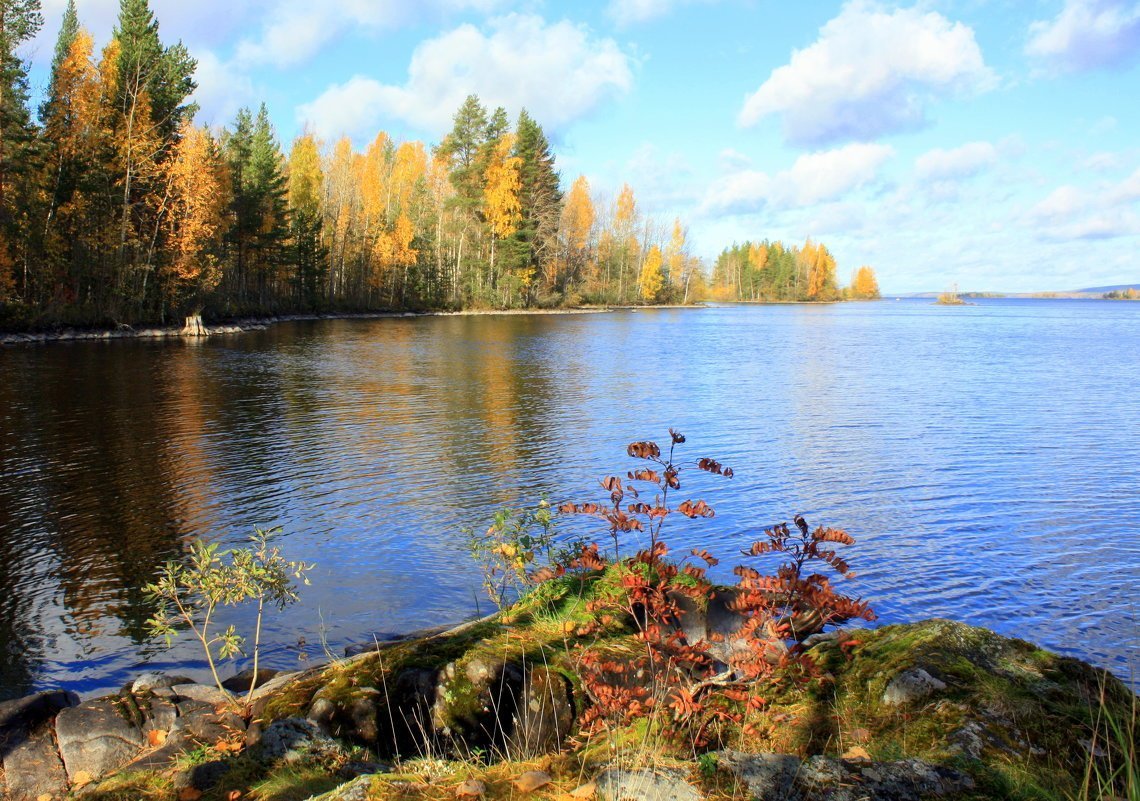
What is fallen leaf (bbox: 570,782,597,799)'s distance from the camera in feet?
9.63

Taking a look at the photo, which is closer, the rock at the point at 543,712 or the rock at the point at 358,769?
the rock at the point at 358,769

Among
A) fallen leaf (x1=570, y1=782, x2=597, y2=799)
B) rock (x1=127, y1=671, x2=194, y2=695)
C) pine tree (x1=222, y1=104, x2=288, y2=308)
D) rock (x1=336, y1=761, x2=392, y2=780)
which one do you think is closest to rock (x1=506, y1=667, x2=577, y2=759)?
rock (x1=336, y1=761, x2=392, y2=780)

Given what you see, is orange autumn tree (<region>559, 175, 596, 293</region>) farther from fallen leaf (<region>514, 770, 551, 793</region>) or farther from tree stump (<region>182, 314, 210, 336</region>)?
fallen leaf (<region>514, 770, 551, 793</region>)

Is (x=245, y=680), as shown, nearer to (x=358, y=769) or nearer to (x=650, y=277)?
(x=358, y=769)

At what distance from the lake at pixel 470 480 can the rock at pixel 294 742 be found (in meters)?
2.54

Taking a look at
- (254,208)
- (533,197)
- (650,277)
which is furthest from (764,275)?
(254,208)

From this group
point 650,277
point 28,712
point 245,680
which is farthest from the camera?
point 650,277

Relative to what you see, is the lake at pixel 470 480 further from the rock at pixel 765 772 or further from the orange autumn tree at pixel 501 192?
the orange autumn tree at pixel 501 192

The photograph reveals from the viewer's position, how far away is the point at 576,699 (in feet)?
16.5

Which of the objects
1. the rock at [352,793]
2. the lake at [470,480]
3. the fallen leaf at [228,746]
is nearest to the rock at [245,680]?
the lake at [470,480]

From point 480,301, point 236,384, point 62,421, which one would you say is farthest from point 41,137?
point 480,301

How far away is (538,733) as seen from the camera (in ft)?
15.7

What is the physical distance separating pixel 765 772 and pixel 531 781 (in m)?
0.95

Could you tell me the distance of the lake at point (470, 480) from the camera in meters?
8.15
